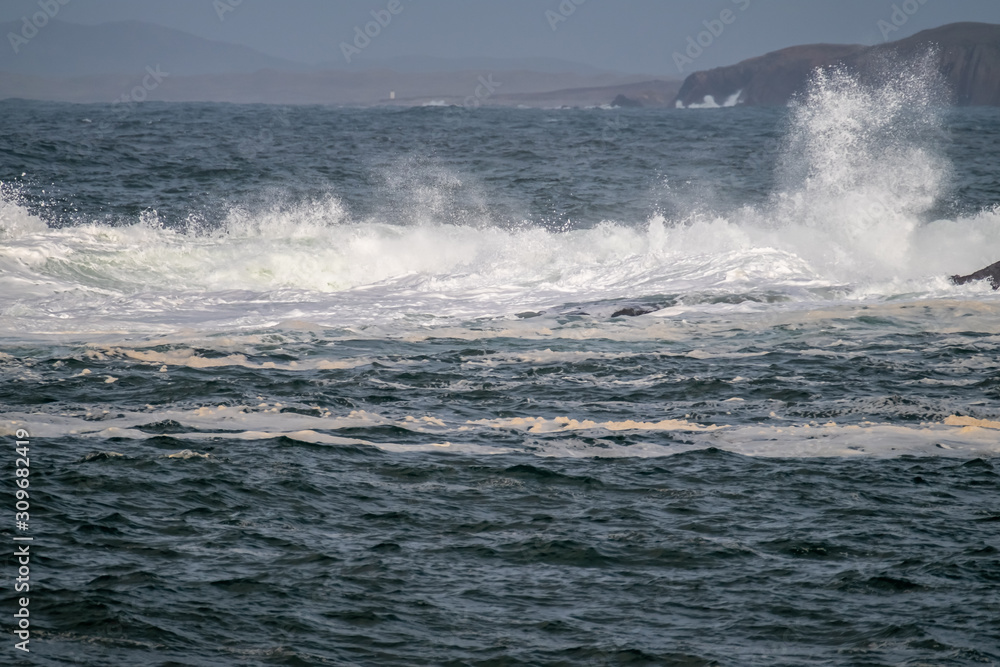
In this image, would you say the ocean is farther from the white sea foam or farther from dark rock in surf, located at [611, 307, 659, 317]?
dark rock in surf, located at [611, 307, 659, 317]

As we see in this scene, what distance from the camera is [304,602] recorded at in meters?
5.84

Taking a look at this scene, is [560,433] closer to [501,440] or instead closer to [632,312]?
[501,440]

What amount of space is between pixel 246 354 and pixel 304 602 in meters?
6.54

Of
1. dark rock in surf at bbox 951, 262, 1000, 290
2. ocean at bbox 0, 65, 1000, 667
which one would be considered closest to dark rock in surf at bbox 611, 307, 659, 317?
ocean at bbox 0, 65, 1000, 667

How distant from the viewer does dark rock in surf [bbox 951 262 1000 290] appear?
1627 cm

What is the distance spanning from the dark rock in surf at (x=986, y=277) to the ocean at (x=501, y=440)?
20cm

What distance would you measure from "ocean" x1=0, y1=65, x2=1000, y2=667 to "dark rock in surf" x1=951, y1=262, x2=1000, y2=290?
0.65 ft

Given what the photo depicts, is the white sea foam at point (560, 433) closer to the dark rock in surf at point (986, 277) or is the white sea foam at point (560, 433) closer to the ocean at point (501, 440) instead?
the ocean at point (501, 440)

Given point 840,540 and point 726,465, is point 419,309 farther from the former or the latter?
point 840,540

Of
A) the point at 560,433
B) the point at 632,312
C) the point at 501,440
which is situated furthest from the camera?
the point at 632,312

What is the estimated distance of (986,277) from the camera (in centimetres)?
1655

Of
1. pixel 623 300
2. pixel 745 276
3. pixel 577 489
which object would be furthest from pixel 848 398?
pixel 745 276

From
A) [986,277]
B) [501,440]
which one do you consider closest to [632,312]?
[986,277]

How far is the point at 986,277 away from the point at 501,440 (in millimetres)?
10819
